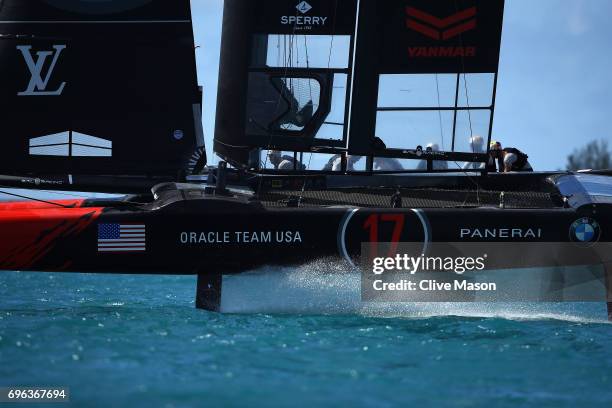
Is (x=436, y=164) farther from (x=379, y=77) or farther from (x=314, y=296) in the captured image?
(x=314, y=296)

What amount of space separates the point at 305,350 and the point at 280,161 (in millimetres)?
3000

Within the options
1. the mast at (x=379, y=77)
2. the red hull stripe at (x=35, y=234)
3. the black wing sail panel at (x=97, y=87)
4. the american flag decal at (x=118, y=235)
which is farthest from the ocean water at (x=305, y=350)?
the mast at (x=379, y=77)

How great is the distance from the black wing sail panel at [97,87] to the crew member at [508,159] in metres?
2.81

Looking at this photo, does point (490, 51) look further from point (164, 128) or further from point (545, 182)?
point (164, 128)

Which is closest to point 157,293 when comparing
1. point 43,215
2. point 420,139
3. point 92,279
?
point 92,279

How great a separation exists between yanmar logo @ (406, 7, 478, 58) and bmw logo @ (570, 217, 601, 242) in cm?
176

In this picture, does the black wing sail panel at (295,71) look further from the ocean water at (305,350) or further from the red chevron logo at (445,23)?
the ocean water at (305,350)

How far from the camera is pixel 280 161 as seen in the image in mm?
8047

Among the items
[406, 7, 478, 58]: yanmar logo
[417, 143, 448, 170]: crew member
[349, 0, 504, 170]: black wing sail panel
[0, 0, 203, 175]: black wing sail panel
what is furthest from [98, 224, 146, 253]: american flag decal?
[406, 7, 478, 58]: yanmar logo

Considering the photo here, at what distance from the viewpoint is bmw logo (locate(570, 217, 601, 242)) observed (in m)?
6.88

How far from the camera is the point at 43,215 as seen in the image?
6.75 meters

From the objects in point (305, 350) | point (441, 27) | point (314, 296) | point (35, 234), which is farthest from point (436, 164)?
point (35, 234)

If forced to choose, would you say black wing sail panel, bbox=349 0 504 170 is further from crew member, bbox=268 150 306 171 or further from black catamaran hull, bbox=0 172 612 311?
black catamaran hull, bbox=0 172 612 311

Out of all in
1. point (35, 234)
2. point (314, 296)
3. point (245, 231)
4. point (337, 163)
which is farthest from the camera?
point (337, 163)
